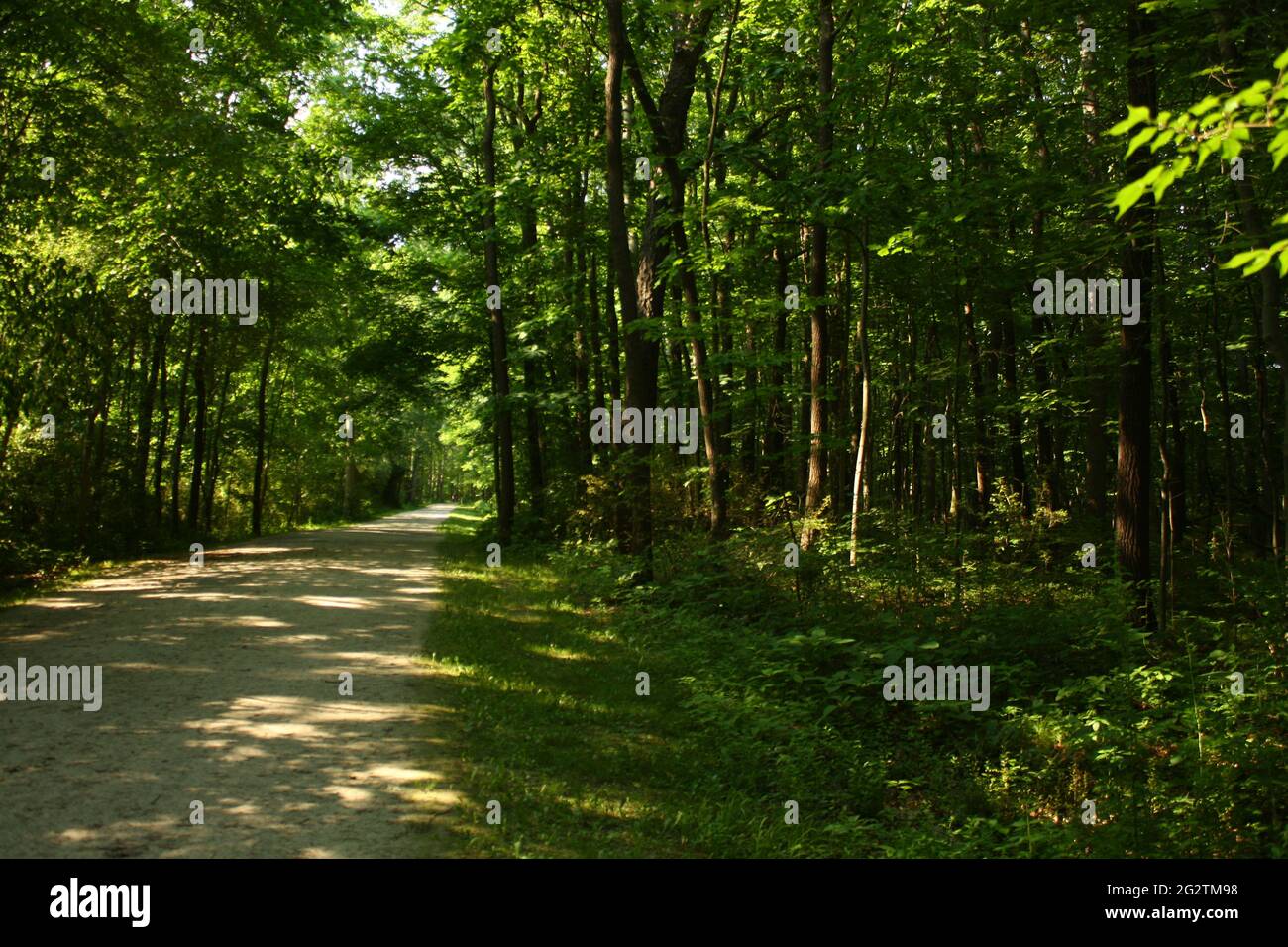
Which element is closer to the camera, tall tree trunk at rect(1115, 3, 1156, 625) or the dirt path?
the dirt path

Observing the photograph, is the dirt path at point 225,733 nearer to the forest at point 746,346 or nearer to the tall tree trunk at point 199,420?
the forest at point 746,346

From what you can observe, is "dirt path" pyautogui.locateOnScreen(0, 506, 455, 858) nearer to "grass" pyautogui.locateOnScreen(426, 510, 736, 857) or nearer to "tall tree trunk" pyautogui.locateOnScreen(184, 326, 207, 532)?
"grass" pyautogui.locateOnScreen(426, 510, 736, 857)

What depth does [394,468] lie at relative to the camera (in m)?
57.0

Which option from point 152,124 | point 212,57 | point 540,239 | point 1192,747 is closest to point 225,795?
point 1192,747

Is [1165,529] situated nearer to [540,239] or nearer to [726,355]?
[726,355]

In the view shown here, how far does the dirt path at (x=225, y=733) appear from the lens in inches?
192

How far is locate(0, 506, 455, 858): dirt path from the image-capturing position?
192 inches

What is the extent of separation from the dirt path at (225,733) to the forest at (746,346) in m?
0.72

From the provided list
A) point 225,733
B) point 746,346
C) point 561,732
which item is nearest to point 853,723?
point 561,732

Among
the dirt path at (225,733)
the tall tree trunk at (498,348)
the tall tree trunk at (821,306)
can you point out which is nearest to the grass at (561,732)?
the dirt path at (225,733)

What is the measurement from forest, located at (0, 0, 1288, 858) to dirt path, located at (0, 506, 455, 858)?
72 centimetres

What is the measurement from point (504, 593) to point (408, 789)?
28.4ft

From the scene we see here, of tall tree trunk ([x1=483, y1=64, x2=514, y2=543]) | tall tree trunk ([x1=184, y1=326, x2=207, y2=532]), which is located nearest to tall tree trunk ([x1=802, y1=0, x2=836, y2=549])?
tall tree trunk ([x1=483, y1=64, x2=514, y2=543])
